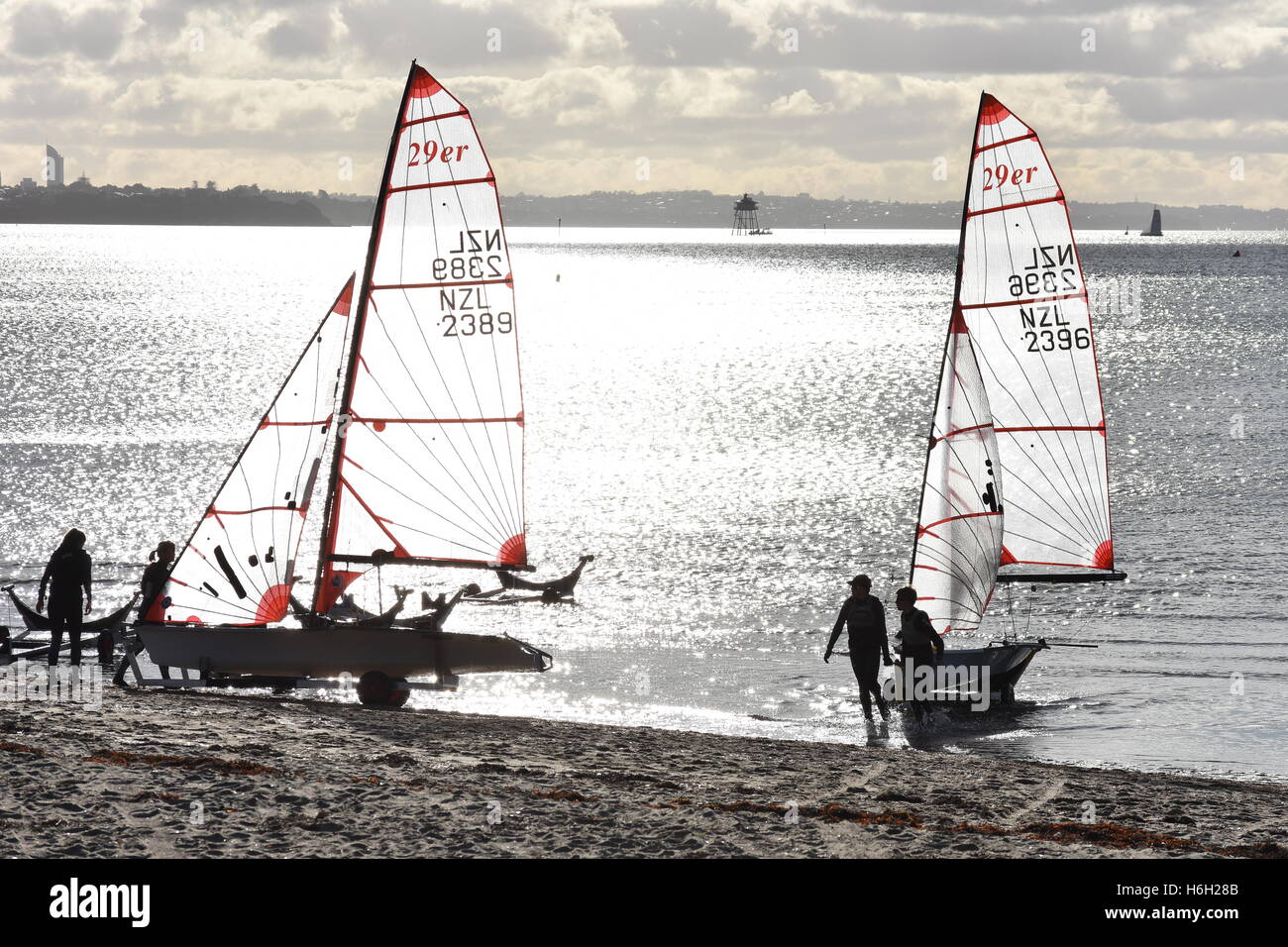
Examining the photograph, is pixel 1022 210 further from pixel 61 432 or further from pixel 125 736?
Result: pixel 61 432

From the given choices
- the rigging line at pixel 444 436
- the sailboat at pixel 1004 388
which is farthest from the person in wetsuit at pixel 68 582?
the sailboat at pixel 1004 388

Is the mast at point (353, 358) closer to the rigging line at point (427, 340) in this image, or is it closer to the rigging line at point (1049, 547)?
the rigging line at point (427, 340)

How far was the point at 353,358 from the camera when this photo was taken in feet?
68.1

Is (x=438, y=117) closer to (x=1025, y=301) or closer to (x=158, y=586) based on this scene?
(x=158, y=586)

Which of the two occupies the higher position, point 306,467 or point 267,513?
point 306,467

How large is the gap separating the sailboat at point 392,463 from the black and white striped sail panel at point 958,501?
22.0ft

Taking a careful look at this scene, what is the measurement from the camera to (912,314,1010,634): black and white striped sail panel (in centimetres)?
2320

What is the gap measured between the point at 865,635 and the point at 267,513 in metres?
8.41

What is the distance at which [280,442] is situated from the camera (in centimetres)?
2055

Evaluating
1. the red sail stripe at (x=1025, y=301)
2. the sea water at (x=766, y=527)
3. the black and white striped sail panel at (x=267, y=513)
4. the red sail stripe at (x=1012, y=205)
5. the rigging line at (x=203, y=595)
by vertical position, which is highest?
the red sail stripe at (x=1012, y=205)

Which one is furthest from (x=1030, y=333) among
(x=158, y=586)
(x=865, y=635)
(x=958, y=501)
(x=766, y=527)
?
(x=766, y=527)

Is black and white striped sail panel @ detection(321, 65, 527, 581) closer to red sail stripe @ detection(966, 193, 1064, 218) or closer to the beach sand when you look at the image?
the beach sand

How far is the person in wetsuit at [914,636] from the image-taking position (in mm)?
20234
